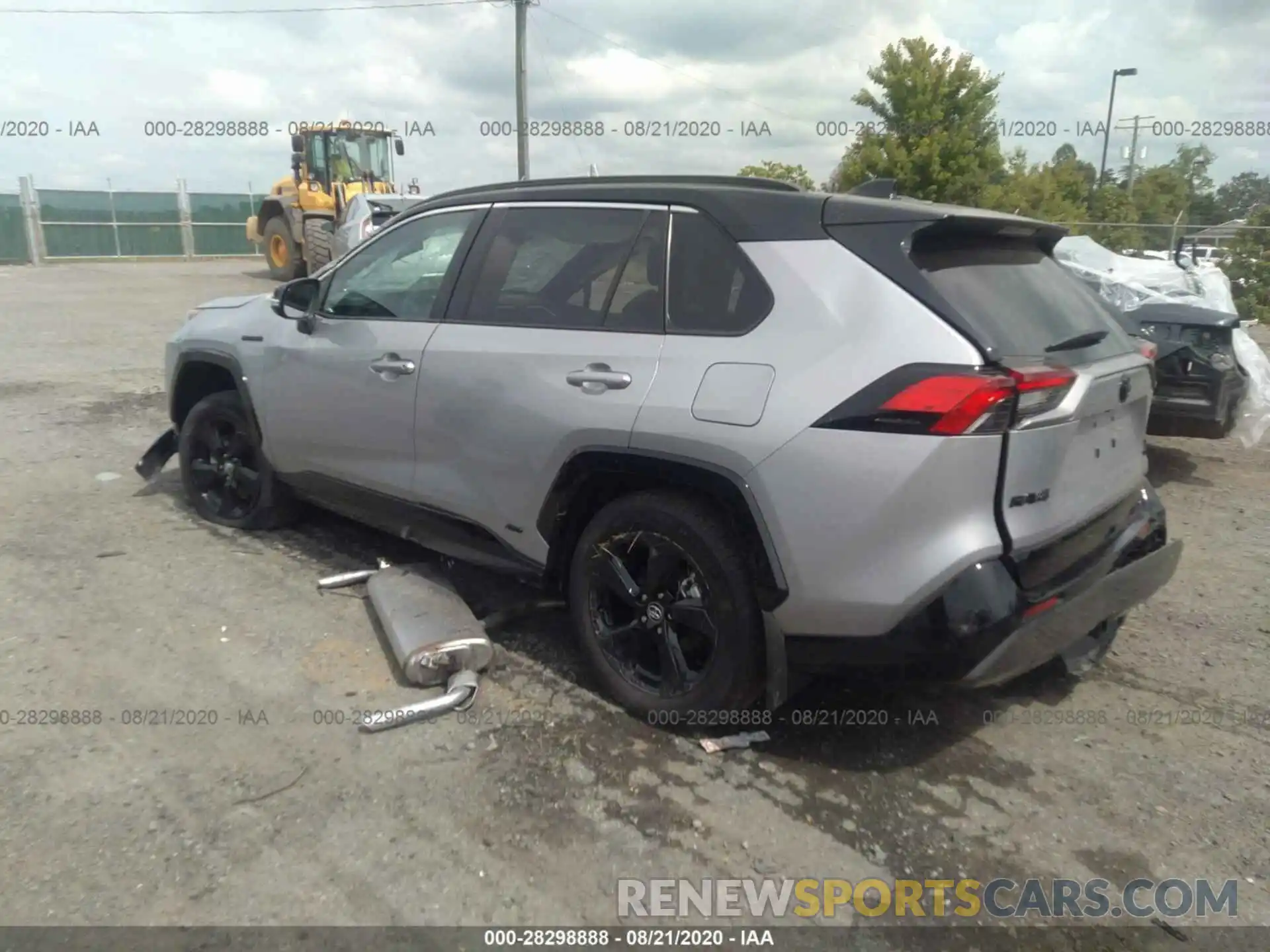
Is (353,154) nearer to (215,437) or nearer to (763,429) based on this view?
(215,437)

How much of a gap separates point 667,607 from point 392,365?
1634mm

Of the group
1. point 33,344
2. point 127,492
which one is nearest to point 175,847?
point 127,492

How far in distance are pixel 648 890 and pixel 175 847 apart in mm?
1325

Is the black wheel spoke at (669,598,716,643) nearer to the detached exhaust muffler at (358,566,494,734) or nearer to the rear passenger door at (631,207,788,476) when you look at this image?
the rear passenger door at (631,207,788,476)

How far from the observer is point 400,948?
2434 millimetres

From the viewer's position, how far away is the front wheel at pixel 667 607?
123 inches

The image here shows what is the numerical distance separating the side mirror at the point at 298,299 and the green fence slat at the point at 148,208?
30.7 m

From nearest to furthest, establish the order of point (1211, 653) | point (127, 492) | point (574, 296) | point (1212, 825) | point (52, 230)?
1. point (1212, 825)
2. point (574, 296)
3. point (1211, 653)
4. point (127, 492)
5. point (52, 230)

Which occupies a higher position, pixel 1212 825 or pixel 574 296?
pixel 574 296

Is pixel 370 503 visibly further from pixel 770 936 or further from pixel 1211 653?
pixel 1211 653

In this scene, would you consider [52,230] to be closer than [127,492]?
No

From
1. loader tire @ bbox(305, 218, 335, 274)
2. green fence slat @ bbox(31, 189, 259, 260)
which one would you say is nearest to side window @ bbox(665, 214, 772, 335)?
loader tire @ bbox(305, 218, 335, 274)

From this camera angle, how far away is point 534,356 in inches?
141

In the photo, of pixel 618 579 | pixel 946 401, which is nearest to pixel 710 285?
pixel 946 401
